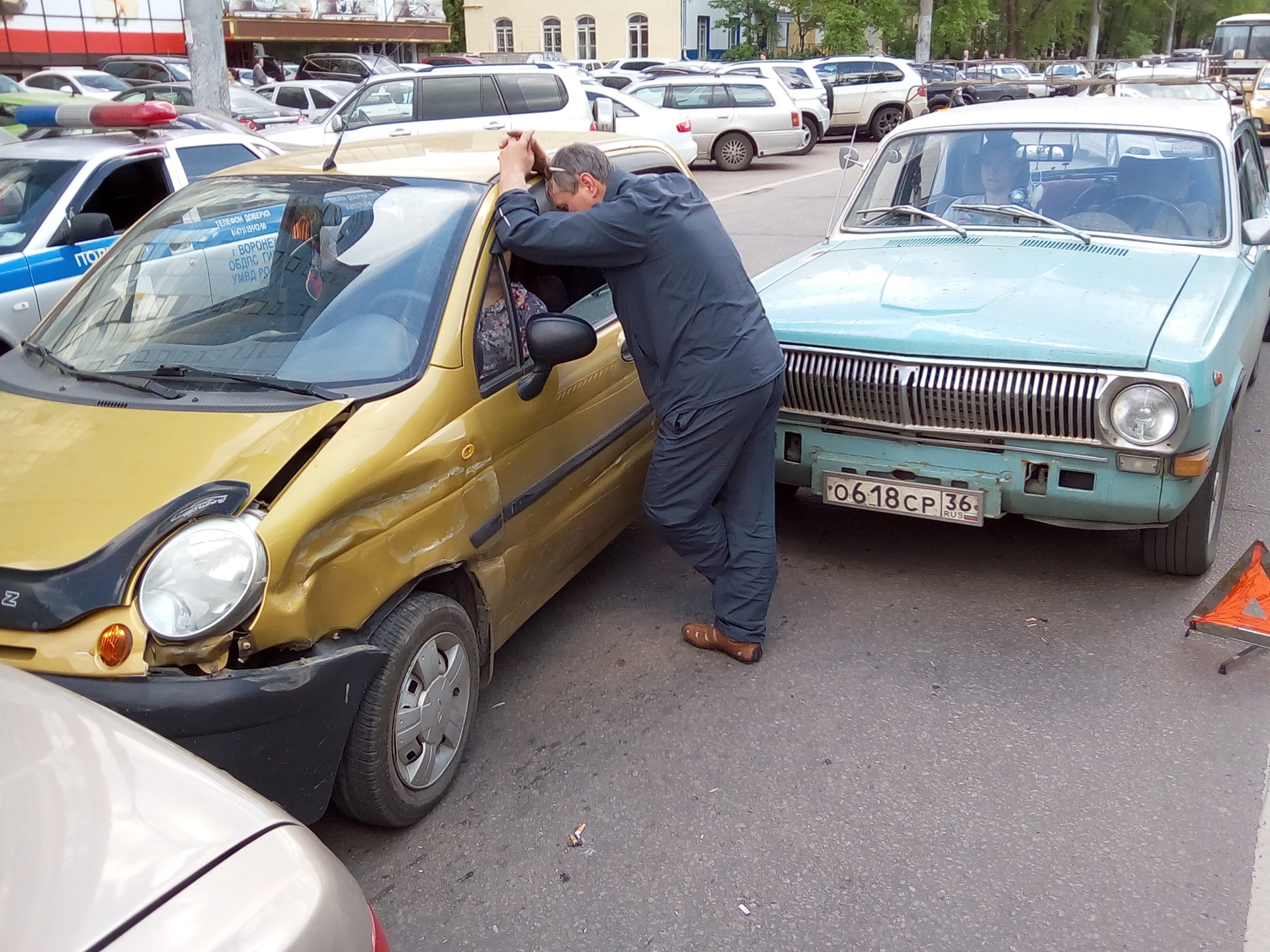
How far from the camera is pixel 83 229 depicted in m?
6.32

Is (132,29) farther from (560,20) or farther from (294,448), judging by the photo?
(294,448)

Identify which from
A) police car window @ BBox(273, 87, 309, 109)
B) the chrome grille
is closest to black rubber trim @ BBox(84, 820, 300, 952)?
the chrome grille

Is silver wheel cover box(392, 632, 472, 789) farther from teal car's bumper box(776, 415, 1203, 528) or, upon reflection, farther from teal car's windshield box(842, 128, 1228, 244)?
teal car's windshield box(842, 128, 1228, 244)

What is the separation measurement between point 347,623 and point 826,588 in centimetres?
226

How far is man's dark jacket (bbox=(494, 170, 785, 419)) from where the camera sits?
136 inches

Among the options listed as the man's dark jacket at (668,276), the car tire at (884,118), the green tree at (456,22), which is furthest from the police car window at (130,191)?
the green tree at (456,22)

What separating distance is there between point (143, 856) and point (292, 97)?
22271 millimetres

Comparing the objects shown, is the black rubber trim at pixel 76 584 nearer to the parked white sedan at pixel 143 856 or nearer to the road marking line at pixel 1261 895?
the parked white sedan at pixel 143 856

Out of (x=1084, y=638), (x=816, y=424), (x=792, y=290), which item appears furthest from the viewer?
(x=792, y=290)

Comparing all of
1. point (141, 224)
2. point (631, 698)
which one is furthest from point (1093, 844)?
point (141, 224)

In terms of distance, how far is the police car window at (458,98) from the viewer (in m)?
14.1

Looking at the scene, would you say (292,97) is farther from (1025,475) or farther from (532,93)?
(1025,475)

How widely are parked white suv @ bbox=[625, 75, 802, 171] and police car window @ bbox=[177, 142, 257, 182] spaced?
45.7 ft

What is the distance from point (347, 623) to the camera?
2807mm
